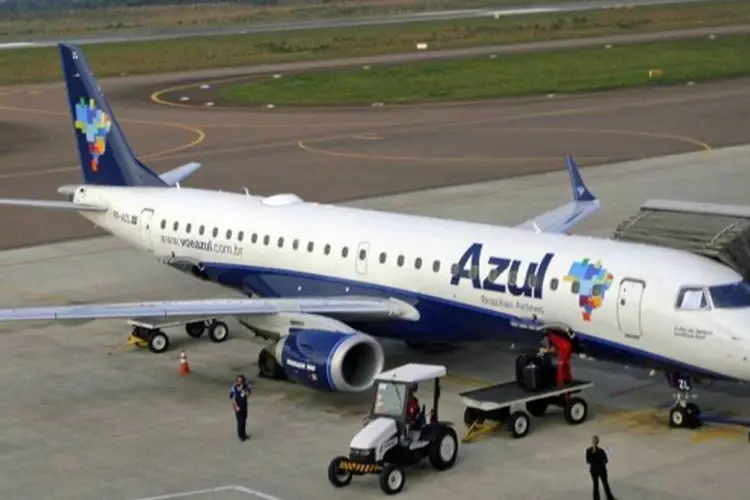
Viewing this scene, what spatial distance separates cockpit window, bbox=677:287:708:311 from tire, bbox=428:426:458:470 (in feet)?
18.3

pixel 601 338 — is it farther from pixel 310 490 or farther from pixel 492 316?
pixel 310 490

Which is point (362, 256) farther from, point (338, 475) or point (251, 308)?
point (338, 475)

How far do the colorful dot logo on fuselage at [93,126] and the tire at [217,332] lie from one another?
24.5ft

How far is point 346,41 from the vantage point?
144 meters

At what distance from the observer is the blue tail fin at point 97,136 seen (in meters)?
44.9

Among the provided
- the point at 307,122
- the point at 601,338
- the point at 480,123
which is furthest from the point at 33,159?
the point at 601,338

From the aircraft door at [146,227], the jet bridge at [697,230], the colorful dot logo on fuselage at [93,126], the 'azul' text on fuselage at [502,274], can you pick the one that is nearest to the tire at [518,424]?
the 'azul' text on fuselage at [502,274]

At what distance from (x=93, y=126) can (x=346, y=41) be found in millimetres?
100645

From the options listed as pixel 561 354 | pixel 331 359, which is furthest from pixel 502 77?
pixel 331 359

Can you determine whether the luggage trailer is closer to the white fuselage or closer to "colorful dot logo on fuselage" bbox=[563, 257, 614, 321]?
the white fuselage

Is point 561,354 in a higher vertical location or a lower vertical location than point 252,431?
higher

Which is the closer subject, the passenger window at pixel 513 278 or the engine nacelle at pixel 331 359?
the engine nacelle at pixel 331 359

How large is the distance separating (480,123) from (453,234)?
48.4 metres

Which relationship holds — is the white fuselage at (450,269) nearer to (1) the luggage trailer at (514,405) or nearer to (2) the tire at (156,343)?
(1) the luggage trailer at (514,405)
